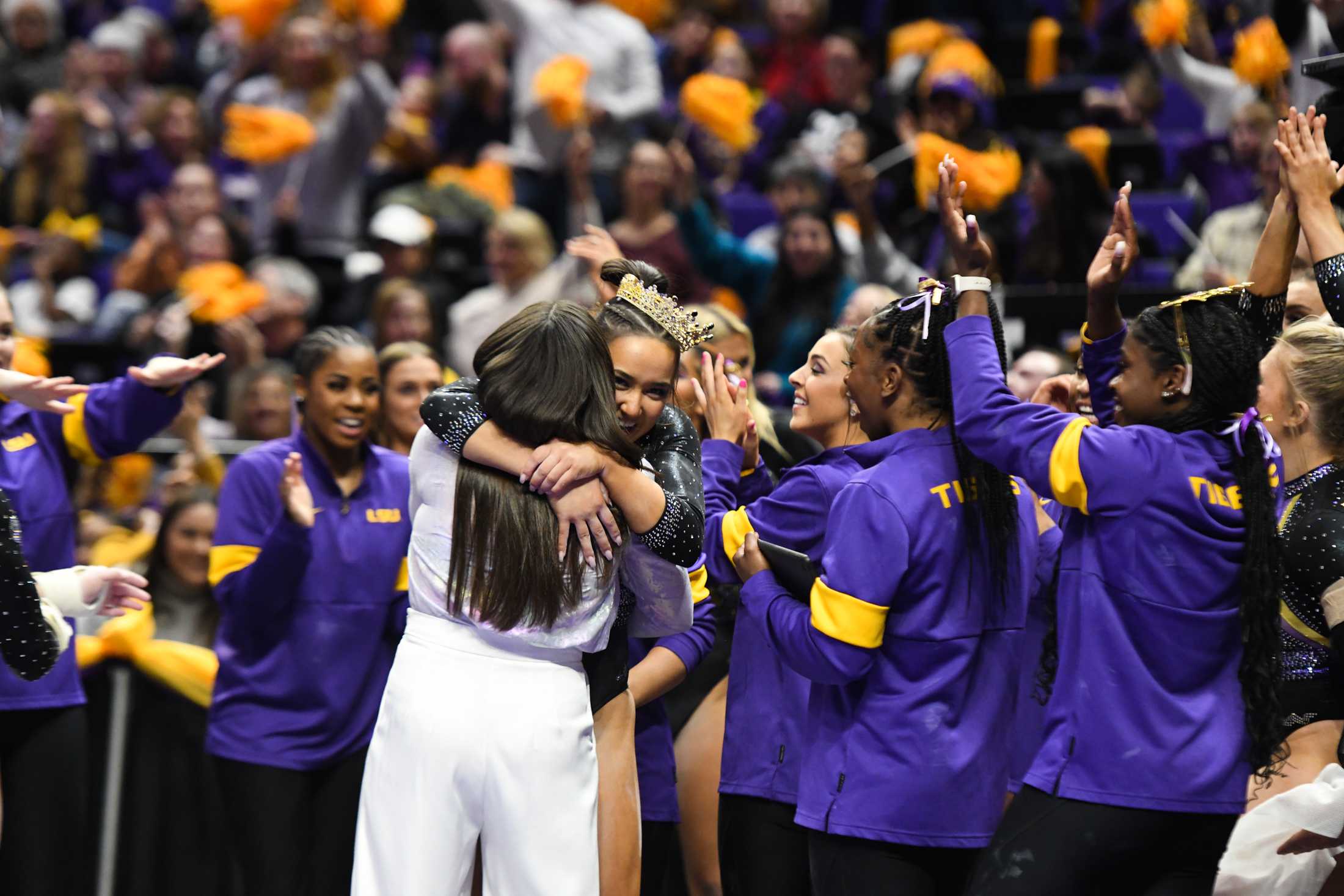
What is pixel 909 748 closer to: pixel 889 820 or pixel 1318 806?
pixel 889 820

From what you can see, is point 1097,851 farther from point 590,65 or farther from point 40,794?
point 590,65

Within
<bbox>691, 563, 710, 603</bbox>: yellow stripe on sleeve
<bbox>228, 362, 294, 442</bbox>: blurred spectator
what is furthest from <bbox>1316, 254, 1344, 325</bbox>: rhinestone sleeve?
<bbox>228, 362, 294, 442</bbox>: blurred spectator

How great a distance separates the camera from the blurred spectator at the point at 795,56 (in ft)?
31.1

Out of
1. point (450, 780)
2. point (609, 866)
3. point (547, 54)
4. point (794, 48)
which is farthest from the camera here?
point (794, 48)

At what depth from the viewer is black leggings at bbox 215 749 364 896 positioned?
4078mm

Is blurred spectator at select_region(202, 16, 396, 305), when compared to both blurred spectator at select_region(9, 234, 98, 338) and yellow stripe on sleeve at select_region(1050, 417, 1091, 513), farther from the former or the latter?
yellow stripe on sleeve at select_region(1050, 417, 1091, 513)

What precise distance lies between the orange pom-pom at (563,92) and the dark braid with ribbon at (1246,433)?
586 centimetres

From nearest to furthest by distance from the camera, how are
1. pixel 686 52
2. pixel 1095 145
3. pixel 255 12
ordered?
1. pixel 1095 145
2. pixel 255 12
3. pixel 686 52

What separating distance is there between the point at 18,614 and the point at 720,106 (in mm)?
6352

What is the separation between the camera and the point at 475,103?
984 cm

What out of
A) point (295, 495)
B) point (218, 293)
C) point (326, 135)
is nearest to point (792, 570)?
point (295, 495)

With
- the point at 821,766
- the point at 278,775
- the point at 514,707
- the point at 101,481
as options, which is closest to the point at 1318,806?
the point at 821,766

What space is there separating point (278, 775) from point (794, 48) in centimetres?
679

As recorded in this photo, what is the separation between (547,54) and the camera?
915 cm
